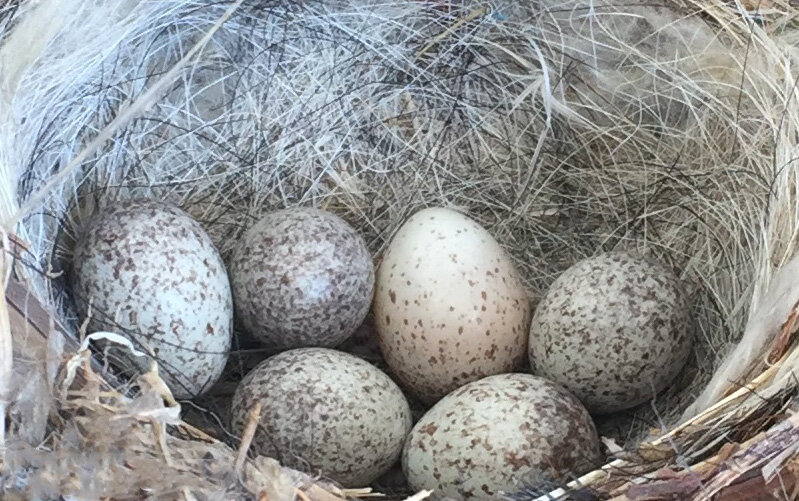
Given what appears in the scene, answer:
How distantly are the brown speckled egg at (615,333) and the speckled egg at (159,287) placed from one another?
1.52 feet

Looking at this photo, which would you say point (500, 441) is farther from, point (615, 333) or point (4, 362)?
point (4, 362)

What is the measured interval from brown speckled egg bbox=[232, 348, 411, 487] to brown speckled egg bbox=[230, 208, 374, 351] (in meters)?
0.08

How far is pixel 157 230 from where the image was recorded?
56.4 inches

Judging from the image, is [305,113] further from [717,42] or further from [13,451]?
[13,451]

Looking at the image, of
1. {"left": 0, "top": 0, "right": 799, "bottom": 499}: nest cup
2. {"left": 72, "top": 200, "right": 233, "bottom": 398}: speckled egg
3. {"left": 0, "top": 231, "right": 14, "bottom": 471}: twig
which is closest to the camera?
{"left": 0, "top": 231, "right": 14, "bottom": 471}: twig

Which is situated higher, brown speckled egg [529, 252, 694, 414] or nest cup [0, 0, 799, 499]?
nest cup [0, 0, 799, 499]

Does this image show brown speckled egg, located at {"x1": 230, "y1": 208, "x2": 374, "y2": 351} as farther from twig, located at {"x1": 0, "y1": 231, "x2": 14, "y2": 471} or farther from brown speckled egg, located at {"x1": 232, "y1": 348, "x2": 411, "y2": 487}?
twig, located at {"x1": 0, "y1": 231, "x2": 14, "y2": 471}

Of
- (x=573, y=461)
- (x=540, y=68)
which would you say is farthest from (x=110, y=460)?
(x=540, y=68)

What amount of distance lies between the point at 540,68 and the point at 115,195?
0.71 metres

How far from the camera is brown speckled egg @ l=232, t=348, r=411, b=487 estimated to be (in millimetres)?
1386

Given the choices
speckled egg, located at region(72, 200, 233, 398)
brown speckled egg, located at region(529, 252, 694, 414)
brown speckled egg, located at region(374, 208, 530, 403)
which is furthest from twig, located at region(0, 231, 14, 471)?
brown speckled egg, located at region(529, 252, 694, 414)

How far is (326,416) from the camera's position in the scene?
4.55 feet

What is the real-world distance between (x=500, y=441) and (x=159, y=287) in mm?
481

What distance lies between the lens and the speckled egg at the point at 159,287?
4.57ft
